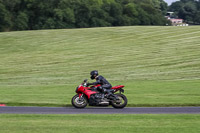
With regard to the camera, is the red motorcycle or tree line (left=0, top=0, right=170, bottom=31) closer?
the red motorcycle

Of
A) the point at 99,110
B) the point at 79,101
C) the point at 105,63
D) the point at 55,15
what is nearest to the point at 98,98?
the point at 99,110

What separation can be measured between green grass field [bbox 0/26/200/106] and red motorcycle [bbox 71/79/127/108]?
140cm

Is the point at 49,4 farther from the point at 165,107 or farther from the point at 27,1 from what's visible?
the point at 165,107

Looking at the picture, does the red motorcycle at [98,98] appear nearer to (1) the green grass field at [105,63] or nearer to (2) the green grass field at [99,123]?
(1) the green grass field at [105,63]

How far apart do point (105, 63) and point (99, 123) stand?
88.2ft

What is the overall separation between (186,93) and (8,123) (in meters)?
11.0

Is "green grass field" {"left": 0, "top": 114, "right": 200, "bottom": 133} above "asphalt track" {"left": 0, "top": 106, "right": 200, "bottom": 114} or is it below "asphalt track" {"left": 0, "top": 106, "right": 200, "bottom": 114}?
above

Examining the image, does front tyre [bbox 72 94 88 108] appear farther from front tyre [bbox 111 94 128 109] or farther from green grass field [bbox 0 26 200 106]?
green grass field [bbox 0 26 200 106]

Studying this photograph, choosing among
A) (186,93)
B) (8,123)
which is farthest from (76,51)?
(8,123)

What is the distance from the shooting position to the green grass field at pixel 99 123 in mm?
11271

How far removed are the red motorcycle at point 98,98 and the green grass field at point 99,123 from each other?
2506mm

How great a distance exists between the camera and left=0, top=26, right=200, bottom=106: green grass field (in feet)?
68.0

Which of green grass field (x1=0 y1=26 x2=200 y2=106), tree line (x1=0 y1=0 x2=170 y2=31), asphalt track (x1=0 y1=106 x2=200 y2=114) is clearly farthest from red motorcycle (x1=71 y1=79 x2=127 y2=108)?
tree line (x1=0 y1=0 x2=170 y2=31)

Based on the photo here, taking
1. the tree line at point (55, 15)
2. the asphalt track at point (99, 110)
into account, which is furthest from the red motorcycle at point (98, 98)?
the tree line at point (55, 15)
